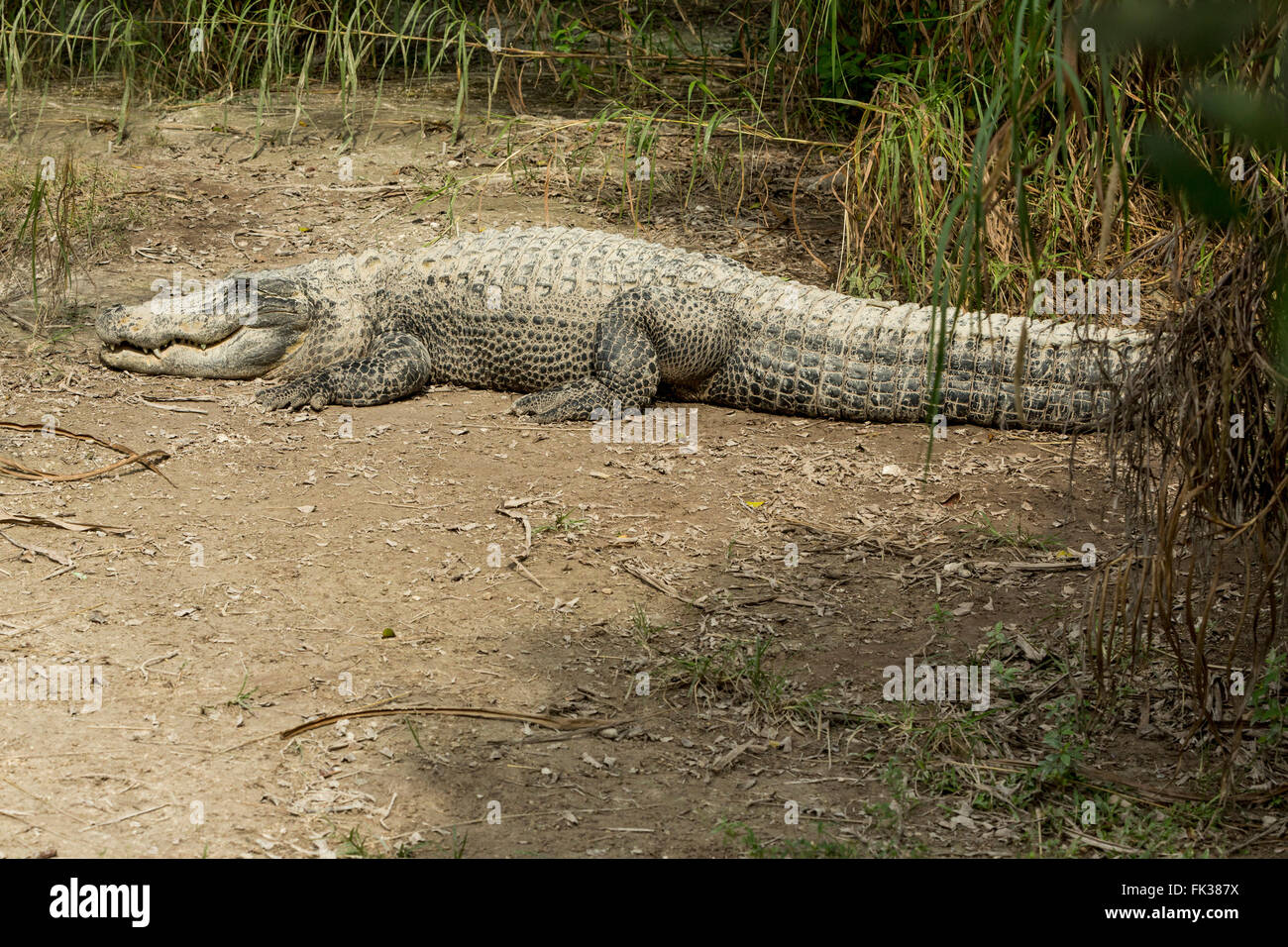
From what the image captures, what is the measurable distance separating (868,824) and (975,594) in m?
1.26

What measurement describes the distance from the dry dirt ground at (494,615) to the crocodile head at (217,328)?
0.13 meters

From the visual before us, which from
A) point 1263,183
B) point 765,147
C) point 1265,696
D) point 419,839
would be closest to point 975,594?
point 1265,696

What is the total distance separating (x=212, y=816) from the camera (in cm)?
275

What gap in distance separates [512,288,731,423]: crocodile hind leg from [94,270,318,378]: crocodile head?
1.27m

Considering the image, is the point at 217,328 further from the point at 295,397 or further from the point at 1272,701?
the point at 1272,701

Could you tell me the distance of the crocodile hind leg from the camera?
5.44m

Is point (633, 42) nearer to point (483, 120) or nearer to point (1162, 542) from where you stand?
point (483, 120)

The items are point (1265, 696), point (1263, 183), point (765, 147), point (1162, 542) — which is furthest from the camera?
point (765, 147)

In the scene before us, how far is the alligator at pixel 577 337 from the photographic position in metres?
5.25

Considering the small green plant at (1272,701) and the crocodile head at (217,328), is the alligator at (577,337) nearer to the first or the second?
the crocodile head at (217,328)

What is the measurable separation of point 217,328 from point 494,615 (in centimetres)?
271

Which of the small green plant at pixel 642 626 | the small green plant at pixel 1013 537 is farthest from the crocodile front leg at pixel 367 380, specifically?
the small green plant at pixel 1013 537

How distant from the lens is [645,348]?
5.47m

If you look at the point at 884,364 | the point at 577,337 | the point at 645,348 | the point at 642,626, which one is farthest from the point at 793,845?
the point at 577,337
